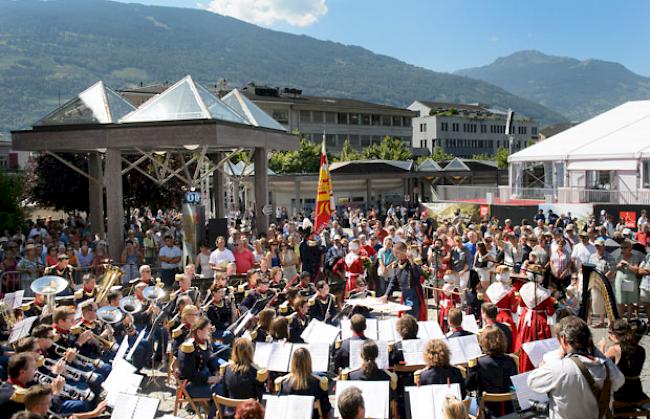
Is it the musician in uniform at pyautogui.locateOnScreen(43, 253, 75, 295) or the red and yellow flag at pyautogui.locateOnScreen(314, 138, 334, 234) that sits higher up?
the red and yellow flag at pyautogui.locateOnScreen(314, 138, 334, 234)

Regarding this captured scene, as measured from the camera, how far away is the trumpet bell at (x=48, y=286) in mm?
10211

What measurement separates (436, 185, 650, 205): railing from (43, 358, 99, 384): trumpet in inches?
1091

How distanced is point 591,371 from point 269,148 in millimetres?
15492

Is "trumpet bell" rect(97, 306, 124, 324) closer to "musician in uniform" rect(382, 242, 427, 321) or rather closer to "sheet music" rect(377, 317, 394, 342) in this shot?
"sheet music" rect(377, 317, 394, 342)

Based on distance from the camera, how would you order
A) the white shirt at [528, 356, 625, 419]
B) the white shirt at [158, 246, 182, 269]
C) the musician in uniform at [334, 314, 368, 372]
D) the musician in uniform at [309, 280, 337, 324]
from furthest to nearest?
the white shirt at [158, 246, 182, 269] → the musician in uniform at [309, 280, 337, 324] → the musician in uniform at [334, 314, 368, 372] → the white shirt at [528, 356, 625, 419]

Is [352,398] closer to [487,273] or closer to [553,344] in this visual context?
[553,344]

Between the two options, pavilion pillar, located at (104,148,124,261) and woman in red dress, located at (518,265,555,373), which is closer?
woman in red dress, located at (518,265,555,373)

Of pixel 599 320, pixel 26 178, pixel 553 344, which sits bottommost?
pixel 599 320

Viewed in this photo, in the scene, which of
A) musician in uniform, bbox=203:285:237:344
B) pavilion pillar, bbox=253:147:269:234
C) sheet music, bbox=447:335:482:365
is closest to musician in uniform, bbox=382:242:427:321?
musician in uniform, bbox=203:285:237:344

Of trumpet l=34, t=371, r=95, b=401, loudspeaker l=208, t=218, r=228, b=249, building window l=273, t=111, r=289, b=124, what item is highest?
building window l=273, t=111, r=289, b=124

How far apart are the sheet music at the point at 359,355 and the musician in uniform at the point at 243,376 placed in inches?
42.6

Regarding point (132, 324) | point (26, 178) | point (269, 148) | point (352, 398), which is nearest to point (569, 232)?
point (269, 148)

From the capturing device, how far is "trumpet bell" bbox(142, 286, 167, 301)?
34.4 feet

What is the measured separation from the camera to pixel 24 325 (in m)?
8.52
